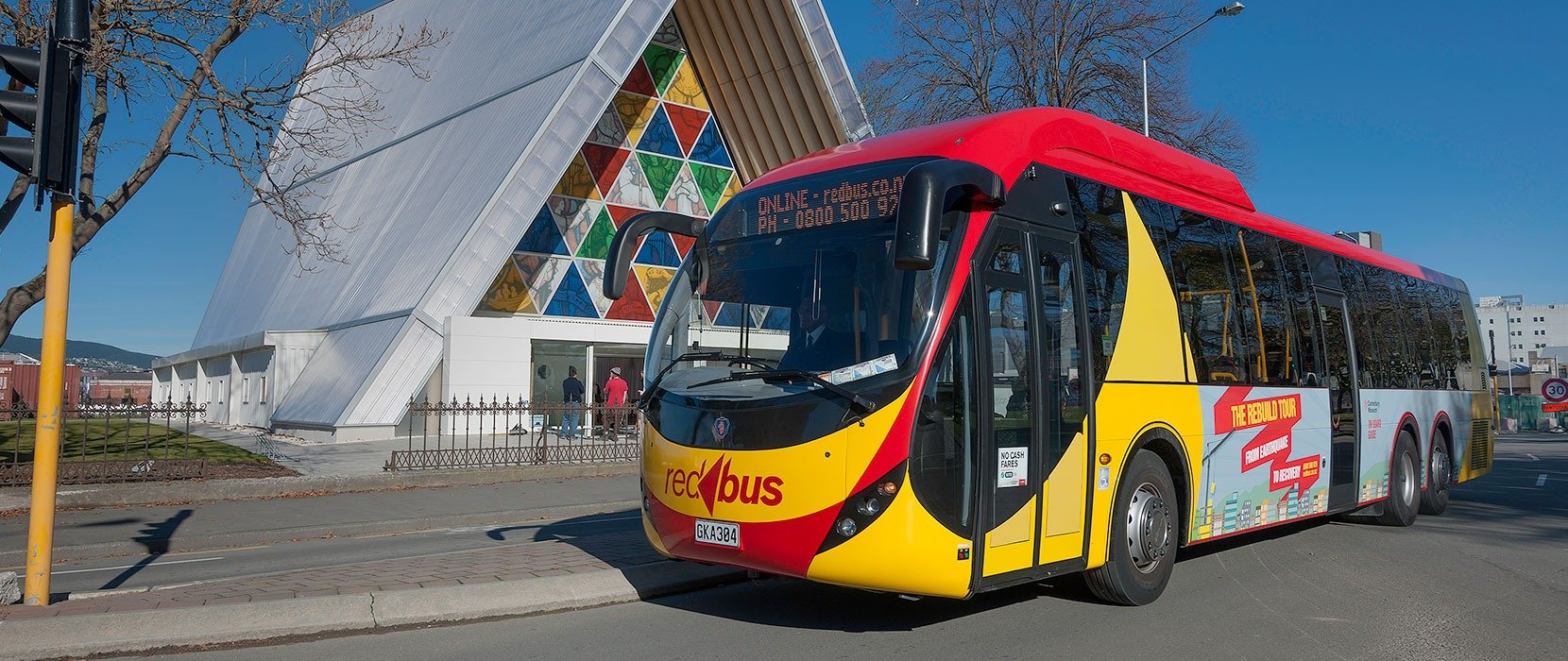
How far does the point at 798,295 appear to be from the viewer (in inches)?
265

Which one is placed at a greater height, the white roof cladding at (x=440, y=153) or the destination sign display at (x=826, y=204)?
the white roof cladding at (x=440, y=153)

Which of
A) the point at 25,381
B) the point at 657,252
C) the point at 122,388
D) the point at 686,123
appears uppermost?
the point at 686,123

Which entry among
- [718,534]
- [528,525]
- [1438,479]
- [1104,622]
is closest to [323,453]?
[528,525]

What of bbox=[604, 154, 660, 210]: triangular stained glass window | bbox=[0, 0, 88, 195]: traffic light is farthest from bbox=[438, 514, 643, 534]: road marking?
bbox=[604, 154, 660, 210]: triangular stained glass window

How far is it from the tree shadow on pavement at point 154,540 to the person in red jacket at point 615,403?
7.52 metres

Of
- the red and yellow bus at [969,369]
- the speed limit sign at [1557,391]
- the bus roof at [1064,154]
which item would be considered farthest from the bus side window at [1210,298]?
the speed limit sign at [1557,391]

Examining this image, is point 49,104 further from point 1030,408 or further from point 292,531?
point 292,531

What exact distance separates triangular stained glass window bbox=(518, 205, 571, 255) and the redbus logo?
20.7m

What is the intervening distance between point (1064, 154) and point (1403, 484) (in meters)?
7.41

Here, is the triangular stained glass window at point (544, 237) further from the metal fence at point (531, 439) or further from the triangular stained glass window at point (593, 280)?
the metal fence at point (531, 439)

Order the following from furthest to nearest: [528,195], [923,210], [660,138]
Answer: [660,138]
[528,195]
[923,210]

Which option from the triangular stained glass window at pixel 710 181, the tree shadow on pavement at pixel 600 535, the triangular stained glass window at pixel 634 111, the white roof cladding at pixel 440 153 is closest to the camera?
the tree shadow on pavement at pixel 600 535

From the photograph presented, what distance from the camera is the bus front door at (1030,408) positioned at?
6.34 meters

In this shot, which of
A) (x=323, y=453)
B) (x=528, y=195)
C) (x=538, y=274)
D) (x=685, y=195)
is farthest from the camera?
(x=685, y=195)
